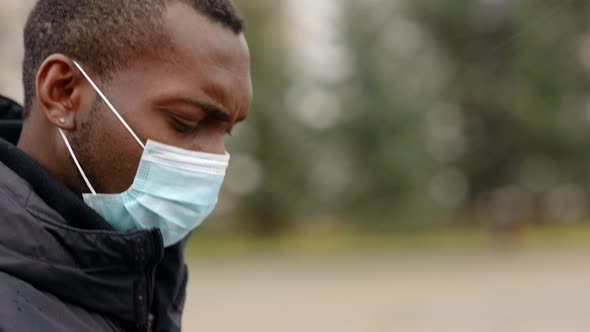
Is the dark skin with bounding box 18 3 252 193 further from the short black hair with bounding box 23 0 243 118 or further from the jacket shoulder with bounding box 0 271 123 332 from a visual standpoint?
the jacket shoulder with bounding box 0 271 123 332

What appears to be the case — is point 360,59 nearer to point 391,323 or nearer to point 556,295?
point 556,295

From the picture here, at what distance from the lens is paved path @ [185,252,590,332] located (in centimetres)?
1009

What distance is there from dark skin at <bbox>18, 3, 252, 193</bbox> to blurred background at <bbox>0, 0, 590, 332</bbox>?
54.4ft

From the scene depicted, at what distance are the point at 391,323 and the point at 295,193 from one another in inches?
569

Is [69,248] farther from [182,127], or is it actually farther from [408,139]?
[408,139]

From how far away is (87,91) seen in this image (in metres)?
1.97

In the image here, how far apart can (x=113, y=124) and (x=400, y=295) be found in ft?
36.8

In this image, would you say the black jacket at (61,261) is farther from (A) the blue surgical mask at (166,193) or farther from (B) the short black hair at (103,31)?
(B) the short black hair at (103,31)

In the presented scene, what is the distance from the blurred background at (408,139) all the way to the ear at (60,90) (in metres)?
16.6

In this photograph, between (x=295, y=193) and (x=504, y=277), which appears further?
(x=295, y=193)

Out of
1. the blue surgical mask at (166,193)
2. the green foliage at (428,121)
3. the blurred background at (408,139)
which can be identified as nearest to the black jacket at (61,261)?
the blue surgical mask at (166,193)

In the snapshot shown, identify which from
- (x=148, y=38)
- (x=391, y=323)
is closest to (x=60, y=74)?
(x=148, y=38)

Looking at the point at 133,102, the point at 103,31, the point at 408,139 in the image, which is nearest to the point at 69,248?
the point at 133,102

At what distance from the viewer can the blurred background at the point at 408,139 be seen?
2356 centimetres
